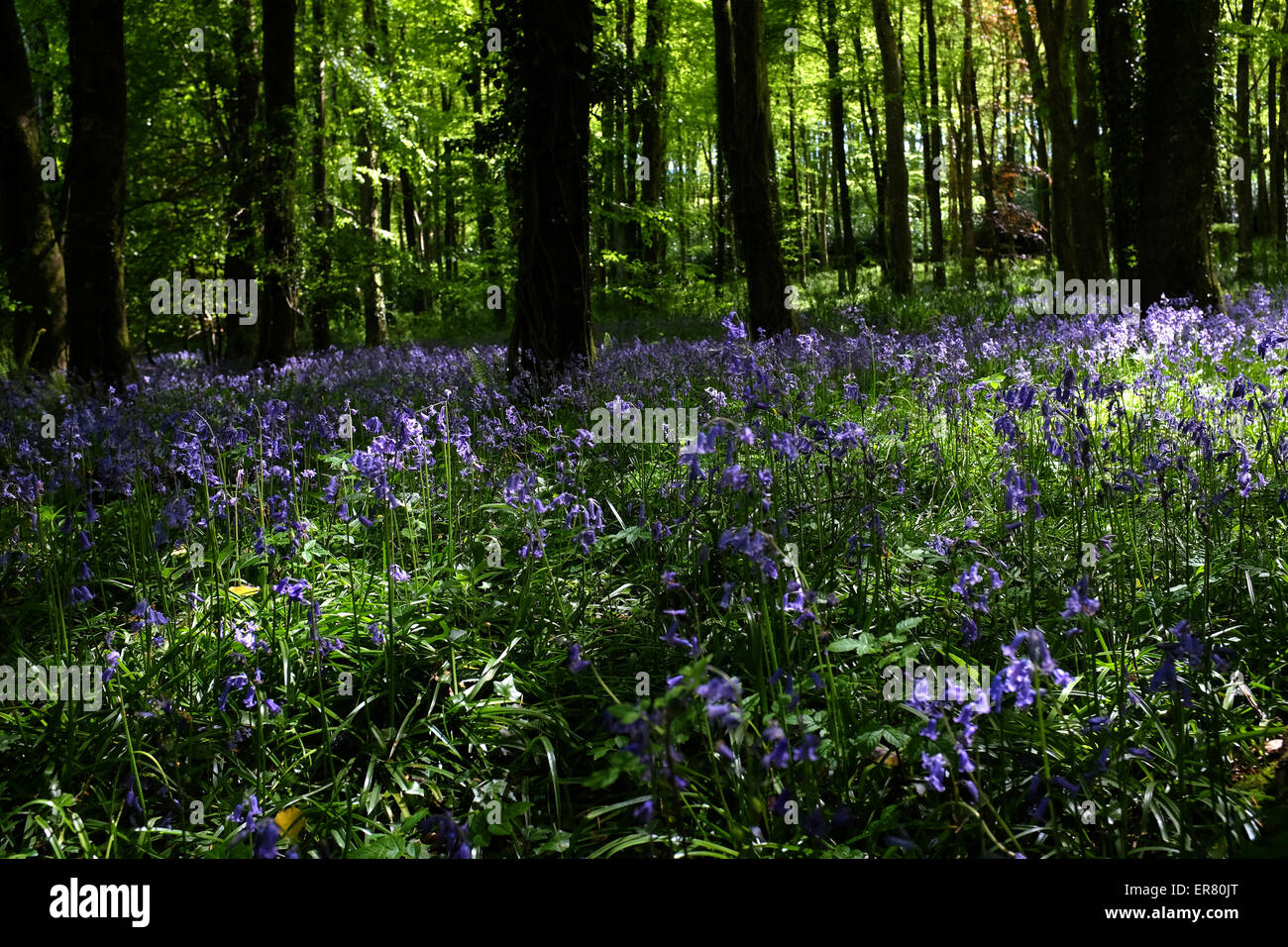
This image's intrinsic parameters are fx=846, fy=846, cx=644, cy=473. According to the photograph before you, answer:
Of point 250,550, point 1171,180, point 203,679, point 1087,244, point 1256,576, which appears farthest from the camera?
point 1087,244

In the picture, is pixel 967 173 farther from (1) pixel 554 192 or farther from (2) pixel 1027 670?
(2) pixel 1027 670

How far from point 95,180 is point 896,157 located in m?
14.6

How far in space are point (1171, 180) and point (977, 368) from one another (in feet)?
13.7

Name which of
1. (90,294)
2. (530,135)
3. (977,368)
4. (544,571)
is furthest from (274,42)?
(544,571)

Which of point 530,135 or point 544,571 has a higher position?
point 530,135

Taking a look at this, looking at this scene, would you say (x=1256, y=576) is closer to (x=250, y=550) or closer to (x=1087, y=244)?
(x=250, y=550)

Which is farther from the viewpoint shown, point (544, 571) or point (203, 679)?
point (544, 571)

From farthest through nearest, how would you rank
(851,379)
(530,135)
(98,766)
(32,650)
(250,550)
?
(530,135), (851,379), (250,550), (32,650), (98,766)

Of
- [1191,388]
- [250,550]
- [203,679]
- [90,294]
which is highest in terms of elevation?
[90,294]

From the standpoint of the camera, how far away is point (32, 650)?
326 cm

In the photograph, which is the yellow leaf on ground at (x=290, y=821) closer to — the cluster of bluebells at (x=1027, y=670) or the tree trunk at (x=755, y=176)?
the cluster of bluebells at (x=1027, y=670)

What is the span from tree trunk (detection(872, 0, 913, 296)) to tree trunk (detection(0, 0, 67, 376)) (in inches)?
537

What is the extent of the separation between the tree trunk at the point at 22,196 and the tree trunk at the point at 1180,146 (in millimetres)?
11967

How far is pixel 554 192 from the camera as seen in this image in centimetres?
728
